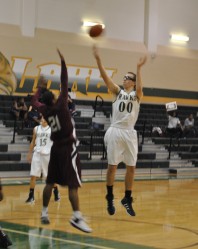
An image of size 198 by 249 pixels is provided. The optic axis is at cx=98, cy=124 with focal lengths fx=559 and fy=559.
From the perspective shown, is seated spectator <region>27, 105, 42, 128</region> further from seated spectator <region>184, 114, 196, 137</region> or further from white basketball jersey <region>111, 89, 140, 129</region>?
white basketball jersey <region>111, 89, 140, 129</region>

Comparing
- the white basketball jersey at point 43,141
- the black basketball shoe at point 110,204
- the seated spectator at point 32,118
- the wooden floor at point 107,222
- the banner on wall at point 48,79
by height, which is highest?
the banner on wall at point 48,79

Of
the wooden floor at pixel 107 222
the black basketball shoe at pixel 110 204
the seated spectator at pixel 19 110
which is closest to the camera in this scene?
the wooden floor at pixel 107 222

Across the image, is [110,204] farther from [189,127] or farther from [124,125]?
[189,127]

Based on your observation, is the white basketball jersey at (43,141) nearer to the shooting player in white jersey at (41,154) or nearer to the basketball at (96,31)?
the shooting player in white jersey at (41,154)

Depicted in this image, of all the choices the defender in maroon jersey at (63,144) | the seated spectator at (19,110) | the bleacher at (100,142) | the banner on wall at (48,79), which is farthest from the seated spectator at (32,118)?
the defender in maroon jersey at (63,144)

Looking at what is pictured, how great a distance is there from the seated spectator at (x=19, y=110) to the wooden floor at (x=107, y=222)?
18.9 ft

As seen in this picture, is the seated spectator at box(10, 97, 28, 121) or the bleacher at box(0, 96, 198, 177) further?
the seated spectator at box(10, 97, 28, 121)

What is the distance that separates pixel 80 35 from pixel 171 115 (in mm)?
5345

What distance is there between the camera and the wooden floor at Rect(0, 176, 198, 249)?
25.8 feet

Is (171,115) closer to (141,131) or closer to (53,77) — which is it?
(141,131)

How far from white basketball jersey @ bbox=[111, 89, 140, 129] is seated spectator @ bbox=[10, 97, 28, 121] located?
11595mm

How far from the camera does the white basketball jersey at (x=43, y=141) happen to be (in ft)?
39.8

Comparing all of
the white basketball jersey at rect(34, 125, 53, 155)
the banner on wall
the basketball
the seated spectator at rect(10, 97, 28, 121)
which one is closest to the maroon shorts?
the basketball

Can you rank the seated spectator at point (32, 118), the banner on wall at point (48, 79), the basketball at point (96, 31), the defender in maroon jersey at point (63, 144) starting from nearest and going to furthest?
the defender in maroon jersey at point (63, 144), the basketball at point (96, 31), the seated spectator at point (32, 118), the banner on wall at point (48, 79)
